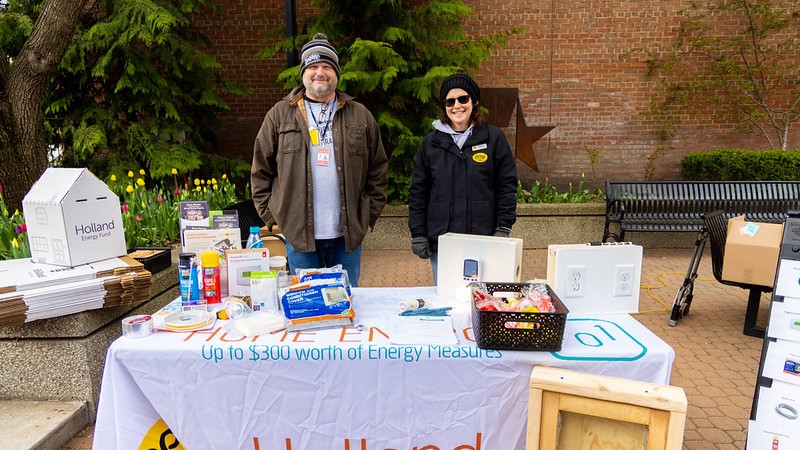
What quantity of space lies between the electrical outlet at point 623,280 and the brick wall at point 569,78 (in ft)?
20.2

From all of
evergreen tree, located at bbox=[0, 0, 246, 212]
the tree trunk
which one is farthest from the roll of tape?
evergreen tree, located at bbox=[0, 0, 246, 212]

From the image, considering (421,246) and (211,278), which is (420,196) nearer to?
(421,246)

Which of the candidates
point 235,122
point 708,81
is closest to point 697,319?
point 708,81

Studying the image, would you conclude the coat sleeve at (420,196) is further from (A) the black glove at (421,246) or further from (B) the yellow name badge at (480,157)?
(B) the yellow name badge at (480,157)

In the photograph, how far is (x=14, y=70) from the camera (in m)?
4.13

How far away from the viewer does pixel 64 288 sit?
229cm

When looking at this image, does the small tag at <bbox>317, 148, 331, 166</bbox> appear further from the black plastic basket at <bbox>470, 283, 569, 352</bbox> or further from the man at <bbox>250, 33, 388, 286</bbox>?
the black plastic basket at <bbox>470, 283, 569, 352</bbox>

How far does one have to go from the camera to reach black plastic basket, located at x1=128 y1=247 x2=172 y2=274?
282 centimetres

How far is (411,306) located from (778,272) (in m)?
1.52

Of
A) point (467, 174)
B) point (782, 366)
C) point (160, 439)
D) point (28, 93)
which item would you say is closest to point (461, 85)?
point (467, 174)

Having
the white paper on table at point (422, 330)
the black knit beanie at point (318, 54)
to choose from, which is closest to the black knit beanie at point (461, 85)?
the black knit beanie at point (318, 54)

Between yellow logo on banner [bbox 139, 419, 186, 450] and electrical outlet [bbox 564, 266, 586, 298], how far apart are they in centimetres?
180

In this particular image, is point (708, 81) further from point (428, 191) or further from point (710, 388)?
point (428, 191)

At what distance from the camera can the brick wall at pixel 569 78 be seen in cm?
763
